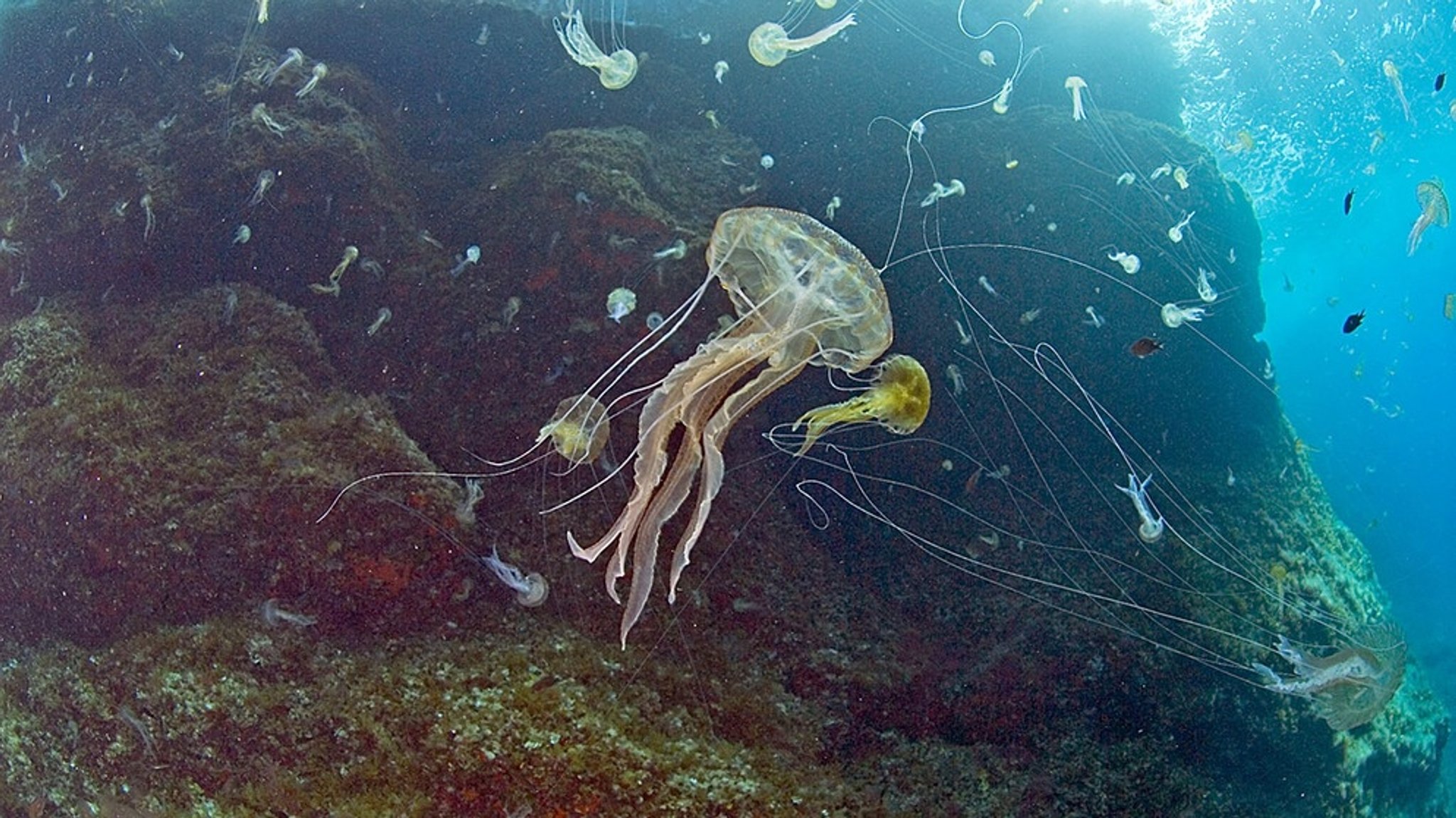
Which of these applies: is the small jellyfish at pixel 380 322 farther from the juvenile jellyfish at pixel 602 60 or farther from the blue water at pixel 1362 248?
the blue water at pixel 1362 248

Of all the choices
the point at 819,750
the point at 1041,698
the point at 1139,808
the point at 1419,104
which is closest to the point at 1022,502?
the point at 1041,698

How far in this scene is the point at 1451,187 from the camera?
32.4 m

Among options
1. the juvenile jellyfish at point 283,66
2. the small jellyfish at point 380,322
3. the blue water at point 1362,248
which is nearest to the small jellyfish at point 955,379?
the small jellyfish at point 380,322

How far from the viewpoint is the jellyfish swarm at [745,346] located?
4781mm

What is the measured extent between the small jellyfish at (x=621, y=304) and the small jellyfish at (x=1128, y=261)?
19.3 feet

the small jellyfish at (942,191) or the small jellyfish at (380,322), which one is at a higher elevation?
the small jellyfish at (942,191)

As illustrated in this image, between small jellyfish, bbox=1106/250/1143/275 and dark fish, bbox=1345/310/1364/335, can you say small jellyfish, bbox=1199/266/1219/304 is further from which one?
dark fish, bbox=1345/310/1364/335

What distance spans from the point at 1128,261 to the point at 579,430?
684cm

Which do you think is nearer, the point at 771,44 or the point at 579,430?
the point at 579,430

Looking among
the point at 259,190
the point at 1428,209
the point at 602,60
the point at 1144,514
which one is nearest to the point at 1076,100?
the point at 1428,209

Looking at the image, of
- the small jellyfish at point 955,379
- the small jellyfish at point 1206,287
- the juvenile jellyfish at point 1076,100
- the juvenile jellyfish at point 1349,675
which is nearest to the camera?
the juvenile jellyfish at point 1349,675

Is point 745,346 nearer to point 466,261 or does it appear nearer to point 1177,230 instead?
point 466,261

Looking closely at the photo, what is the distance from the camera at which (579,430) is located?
5863mm

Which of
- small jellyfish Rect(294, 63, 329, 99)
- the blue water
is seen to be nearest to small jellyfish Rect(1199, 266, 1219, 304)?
the blue water
